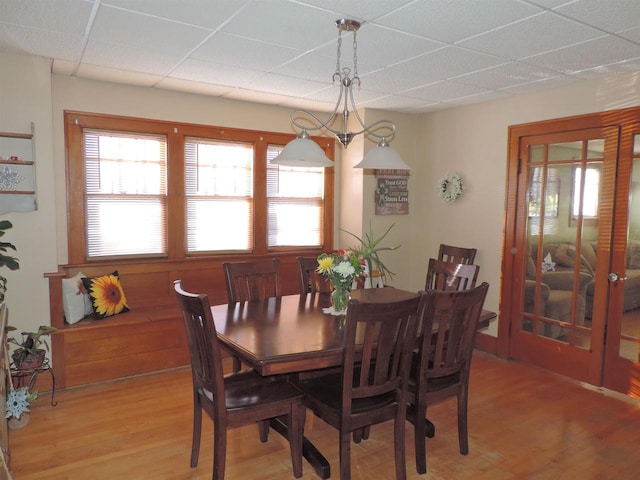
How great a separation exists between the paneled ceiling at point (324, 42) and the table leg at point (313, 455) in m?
2.32

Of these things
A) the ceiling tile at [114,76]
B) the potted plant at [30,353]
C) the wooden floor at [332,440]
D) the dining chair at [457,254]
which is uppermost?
the ceiling tile at [114,76]

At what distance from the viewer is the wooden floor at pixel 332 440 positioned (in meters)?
2.60

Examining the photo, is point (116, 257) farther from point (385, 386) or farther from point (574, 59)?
point (574, 59)

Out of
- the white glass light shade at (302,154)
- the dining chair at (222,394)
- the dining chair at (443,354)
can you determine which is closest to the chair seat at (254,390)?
the dining chair at (222,394)

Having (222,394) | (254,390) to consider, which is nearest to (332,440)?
(254,390)

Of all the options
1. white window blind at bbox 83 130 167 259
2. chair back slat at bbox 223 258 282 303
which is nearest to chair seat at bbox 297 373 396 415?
chair back slat at bbox 223 258 282 303

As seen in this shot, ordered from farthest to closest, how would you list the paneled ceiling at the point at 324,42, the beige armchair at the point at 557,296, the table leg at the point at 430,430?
1. the beige armchair at the point at 557,296
2. the table leg at the point at 430,430
3. the paneled ceiling at the point at 324,42

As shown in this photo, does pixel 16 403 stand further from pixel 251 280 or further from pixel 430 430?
pixel 430 430

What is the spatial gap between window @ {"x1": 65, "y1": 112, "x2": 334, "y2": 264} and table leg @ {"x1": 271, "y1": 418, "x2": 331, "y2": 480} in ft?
7.39

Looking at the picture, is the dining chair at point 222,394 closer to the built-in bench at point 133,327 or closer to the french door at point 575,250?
the built-in bench at point 133,327

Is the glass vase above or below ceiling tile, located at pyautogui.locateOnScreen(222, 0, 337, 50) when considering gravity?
below

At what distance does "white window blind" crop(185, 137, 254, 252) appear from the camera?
451 centimetres

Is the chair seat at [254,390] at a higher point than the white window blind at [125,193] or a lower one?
lower

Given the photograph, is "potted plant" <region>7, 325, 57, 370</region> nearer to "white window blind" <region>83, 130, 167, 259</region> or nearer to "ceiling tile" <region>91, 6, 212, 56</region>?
"white window blind" <region>83, 130, 167, 259</region>
